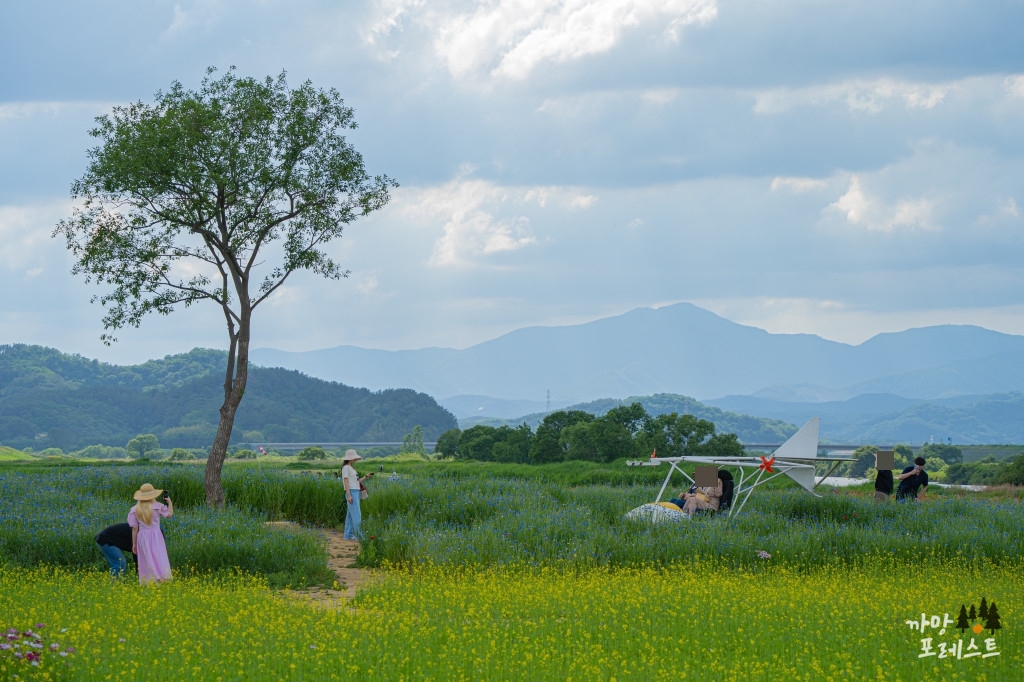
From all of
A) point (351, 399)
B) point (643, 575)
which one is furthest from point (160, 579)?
point (351, 399)

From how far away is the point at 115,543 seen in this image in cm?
1703

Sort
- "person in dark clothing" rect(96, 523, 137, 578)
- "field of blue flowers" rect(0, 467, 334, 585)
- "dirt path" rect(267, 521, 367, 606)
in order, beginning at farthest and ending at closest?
"field of blue flowers" rect(0, 467, 334, 585) → "person in dark clothing" rect(96, 523, 137, 578) → "dirt path" rect(267, 521, 367, 606)

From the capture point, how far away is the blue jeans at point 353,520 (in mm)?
23000

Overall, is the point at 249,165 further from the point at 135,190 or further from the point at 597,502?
the point at 597,502

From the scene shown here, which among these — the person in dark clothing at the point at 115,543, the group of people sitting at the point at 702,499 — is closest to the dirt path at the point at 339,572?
the person in dark clothing at the point at 115,543

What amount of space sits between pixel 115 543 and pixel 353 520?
6760mm

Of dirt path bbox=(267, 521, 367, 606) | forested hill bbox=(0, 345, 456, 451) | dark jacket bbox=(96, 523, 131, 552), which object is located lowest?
dirt path bbox=(267, 521, 367, 606)

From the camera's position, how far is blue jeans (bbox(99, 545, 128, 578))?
1706 cm

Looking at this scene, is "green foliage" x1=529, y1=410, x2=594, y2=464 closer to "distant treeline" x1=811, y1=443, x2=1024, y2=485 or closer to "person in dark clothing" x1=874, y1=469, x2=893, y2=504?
"distant treeline" x1=811, y1=443, x2=1024, y2=485

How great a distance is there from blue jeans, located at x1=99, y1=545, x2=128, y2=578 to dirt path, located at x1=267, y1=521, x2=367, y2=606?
2895 mm

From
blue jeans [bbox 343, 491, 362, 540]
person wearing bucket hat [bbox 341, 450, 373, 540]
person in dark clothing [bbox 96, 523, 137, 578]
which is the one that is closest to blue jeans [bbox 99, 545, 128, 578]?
person in dark clothing [bbox 96, 523, 137, 578]

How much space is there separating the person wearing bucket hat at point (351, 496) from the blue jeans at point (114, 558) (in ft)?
20.3

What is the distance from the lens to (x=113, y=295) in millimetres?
27172

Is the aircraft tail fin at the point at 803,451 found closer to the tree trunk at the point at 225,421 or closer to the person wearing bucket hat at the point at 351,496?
the person wearing bucket hat at the point at 351,496
